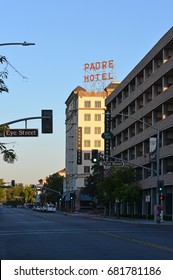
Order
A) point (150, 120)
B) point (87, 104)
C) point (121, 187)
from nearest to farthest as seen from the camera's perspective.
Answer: point (121, 187), point (150, 120), point (87, 104)

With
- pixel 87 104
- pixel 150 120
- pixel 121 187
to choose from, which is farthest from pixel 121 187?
pixel 87 104

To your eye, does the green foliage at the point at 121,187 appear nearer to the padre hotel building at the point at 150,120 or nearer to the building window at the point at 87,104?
the padre hotel building at the point at 150,120

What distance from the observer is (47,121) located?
3141 cm

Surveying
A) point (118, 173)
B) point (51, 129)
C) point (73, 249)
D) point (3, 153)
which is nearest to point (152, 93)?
point (118, 173)

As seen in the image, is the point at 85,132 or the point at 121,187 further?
the point at 85,132

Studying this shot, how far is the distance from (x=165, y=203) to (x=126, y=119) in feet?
70.6

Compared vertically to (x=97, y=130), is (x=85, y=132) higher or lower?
lower

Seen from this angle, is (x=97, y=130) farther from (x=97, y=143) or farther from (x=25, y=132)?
(x=25, y=132)

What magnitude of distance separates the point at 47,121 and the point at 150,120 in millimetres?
45587

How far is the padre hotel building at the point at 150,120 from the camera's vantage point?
63812mm

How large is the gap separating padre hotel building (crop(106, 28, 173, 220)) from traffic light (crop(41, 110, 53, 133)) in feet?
72.7

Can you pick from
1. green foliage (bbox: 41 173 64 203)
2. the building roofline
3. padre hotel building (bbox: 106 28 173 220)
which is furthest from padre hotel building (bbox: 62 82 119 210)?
the building roofline

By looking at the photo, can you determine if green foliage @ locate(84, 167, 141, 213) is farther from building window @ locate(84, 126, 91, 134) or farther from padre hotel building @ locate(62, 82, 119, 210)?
building window @ locate(84, 126, 91, 134)

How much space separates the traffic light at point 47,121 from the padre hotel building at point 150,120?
2216 centimetres
